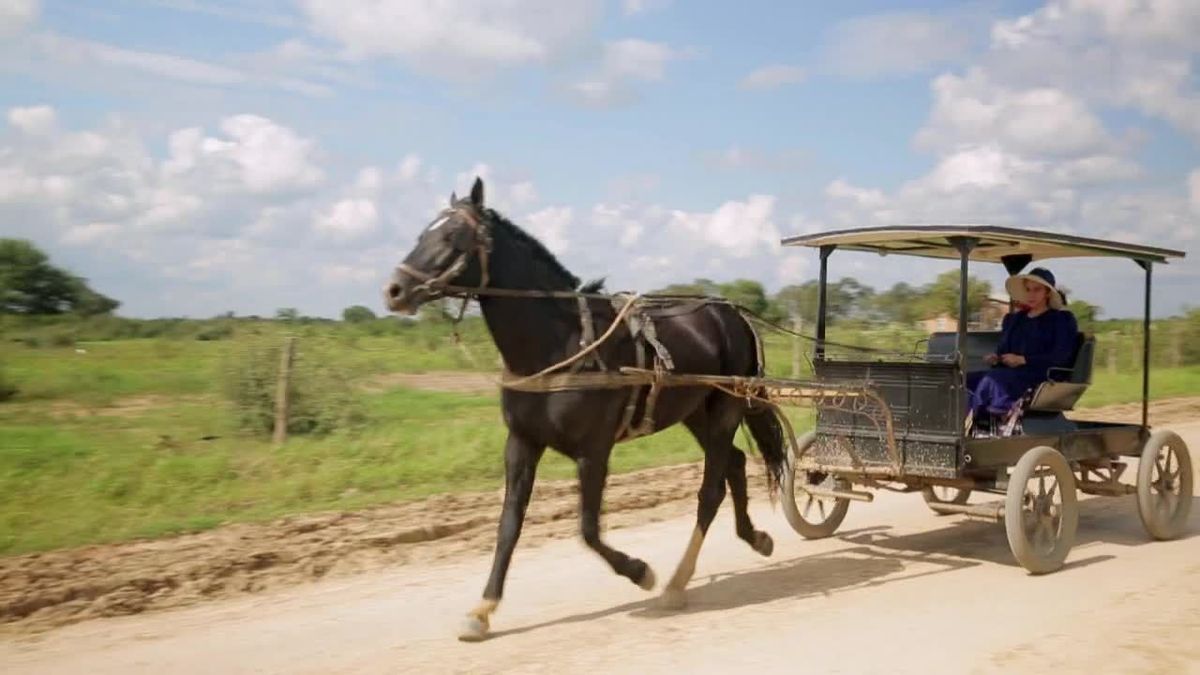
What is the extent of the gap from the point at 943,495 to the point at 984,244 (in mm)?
3325

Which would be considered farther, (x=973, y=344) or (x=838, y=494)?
(x=973, y=344)

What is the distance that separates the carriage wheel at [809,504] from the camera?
7920 mm

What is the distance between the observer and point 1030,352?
8.06 meters

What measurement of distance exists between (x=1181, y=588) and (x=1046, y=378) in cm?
198

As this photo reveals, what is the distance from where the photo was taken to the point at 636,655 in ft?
16.9

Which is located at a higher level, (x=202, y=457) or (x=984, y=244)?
(x=984, y=244)

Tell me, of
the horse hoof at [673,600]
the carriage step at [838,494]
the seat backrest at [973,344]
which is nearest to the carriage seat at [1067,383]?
the seat backrest at [973,344]

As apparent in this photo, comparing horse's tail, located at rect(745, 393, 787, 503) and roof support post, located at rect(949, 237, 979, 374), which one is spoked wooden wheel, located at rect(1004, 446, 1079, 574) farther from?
horse's tail, located at rect(745, 393, 787, 503)

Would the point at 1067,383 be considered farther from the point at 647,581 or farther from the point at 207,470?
the point at 207,470

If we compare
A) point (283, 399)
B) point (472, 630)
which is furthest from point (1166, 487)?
point (283, 399)

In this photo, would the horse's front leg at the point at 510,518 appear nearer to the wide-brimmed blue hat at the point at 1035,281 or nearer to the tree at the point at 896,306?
the wide-brimmed blue hat at the point at 1035,281

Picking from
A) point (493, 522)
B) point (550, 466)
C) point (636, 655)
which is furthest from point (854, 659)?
point (550, 466)

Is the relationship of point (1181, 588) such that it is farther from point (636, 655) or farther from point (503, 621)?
point (503, 621)

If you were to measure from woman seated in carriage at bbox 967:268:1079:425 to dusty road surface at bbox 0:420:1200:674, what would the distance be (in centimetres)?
122
